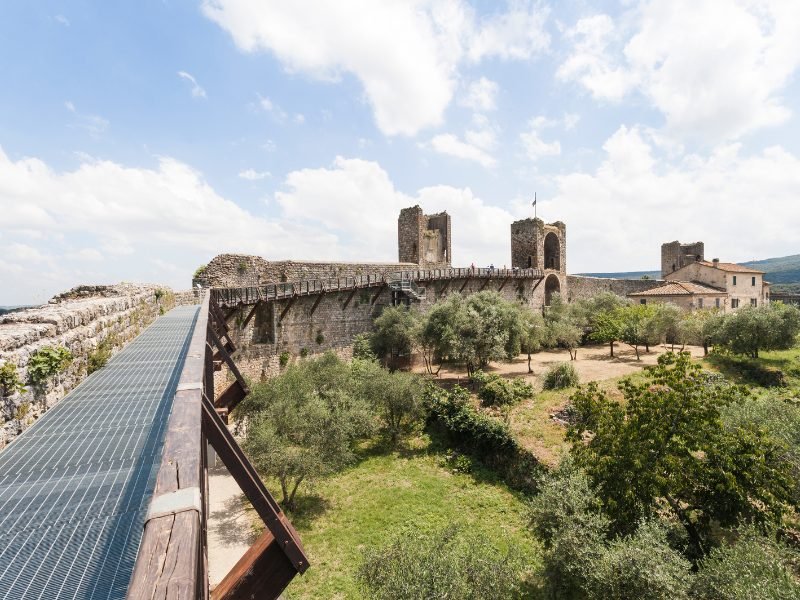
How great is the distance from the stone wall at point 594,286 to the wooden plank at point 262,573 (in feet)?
132

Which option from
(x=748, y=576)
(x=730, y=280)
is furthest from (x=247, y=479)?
(x=730, y=280)

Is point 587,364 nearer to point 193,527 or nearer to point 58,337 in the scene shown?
point 58,337

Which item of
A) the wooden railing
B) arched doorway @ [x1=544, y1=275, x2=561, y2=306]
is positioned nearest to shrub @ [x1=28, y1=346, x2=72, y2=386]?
the wooden railing

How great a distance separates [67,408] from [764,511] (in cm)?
1295

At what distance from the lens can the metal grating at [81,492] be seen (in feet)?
6.09

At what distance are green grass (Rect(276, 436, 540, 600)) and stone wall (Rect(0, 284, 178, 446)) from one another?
22.8ft

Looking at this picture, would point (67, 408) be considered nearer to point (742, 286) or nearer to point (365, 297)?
point (365, 297)

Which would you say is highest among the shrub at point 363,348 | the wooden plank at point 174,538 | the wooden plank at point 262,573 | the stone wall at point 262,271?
the stone wall at point 262,271

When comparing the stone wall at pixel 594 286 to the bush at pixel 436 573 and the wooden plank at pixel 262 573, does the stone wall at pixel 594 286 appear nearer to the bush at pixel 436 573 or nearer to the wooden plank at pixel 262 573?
the bush at pixel 436 573

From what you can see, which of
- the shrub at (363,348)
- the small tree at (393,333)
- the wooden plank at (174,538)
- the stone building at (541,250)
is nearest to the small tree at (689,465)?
the wooden plank at (174,538)

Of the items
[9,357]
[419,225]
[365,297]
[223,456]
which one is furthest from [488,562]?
[419,225]

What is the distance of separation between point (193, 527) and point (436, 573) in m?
5.93

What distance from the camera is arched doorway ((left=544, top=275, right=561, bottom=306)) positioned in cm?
3728

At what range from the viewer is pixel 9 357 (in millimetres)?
4078
